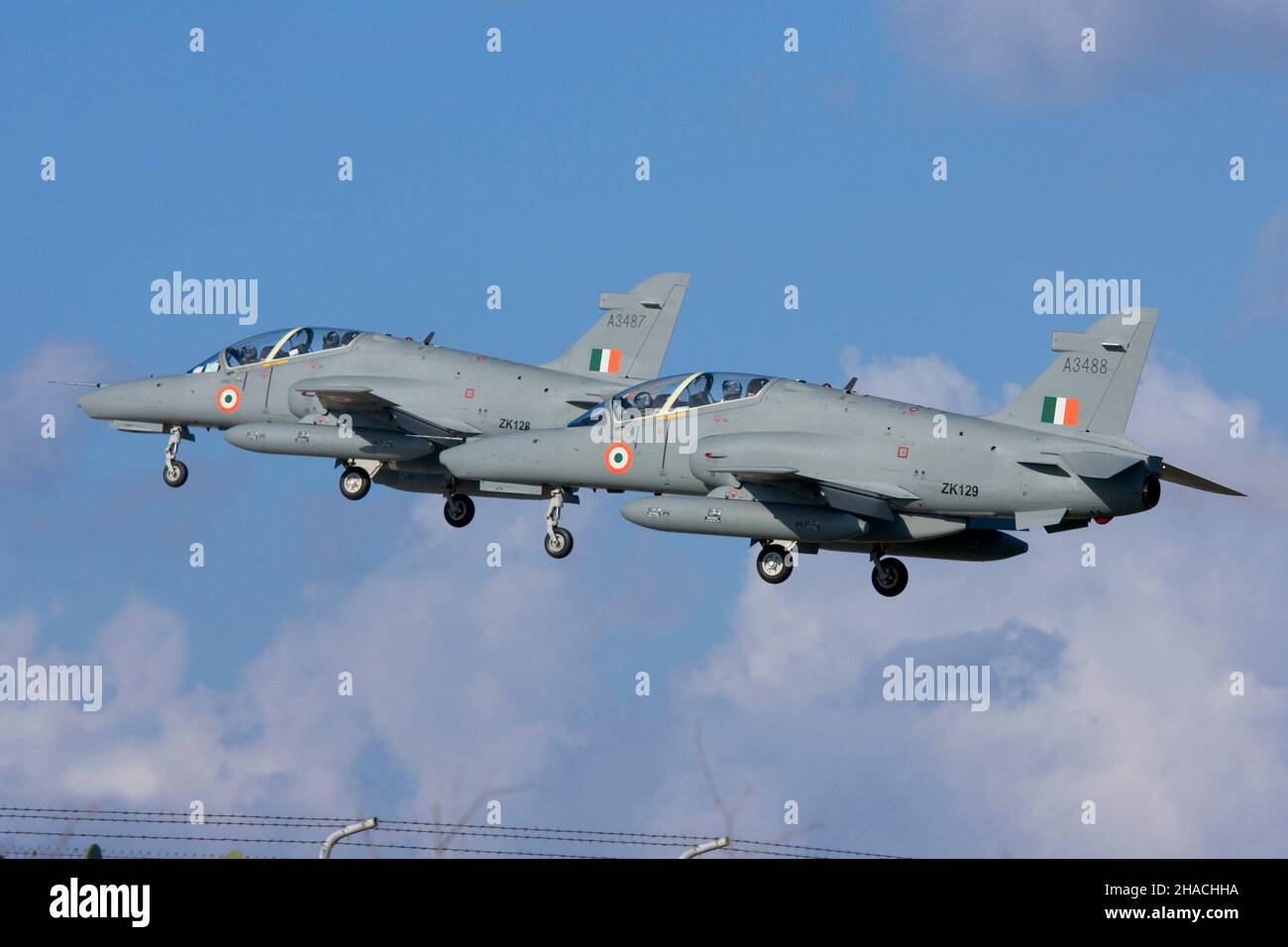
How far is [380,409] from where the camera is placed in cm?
4359

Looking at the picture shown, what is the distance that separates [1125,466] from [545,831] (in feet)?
56.2

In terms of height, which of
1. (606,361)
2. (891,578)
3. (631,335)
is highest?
(631,335)

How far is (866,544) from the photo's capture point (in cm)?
3962

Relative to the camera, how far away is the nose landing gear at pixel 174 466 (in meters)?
46.8

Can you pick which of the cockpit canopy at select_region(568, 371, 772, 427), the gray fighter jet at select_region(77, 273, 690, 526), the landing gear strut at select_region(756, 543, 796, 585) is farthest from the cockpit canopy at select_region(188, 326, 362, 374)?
the landing gear strut at select_region(756, 543, 796, 585)

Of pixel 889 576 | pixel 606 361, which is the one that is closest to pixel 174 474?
pixel 606 361

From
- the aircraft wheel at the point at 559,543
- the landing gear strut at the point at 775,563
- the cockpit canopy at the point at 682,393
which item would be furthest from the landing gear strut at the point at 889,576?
the aircraft wheel at the point at 559,543

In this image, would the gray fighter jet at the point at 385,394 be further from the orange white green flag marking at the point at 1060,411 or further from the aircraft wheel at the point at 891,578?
the orange white green flag marking at the point at 1060,411

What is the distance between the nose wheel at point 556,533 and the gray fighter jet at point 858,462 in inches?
1.4

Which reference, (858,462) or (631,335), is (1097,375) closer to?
(858,462)

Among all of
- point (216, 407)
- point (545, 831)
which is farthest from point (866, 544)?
point (545, 831)

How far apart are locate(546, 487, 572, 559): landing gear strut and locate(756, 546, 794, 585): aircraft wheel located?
4.20 m

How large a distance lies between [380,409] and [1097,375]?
14.0 metres
